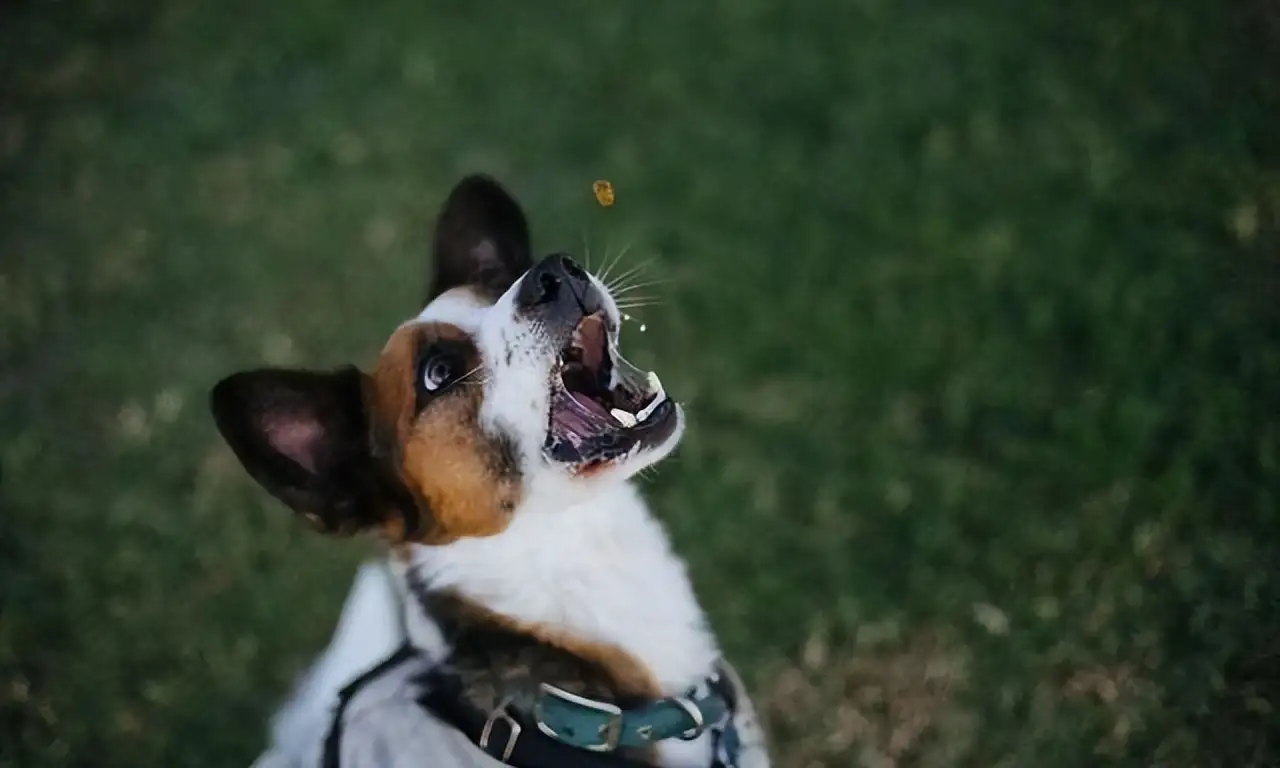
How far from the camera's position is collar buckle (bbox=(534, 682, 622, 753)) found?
5.49ft

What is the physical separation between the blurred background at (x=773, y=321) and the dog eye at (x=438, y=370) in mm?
720

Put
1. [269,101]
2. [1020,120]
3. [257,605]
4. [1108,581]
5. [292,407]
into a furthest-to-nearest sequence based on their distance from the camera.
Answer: [269,101], [1020,120], [257,605], [1108,581], [292,407]

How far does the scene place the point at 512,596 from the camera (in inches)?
67.9

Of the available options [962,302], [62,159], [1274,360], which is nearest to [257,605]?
[62,159]

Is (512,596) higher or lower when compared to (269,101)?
lower

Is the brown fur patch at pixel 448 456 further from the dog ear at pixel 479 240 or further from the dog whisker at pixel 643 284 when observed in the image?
the dog whisker at pixel 643 284

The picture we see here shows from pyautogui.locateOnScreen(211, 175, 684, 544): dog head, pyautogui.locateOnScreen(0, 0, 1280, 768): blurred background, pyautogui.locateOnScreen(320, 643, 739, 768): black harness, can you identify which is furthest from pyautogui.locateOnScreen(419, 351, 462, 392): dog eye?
pyautogui.locateOnScreen(0, 0, 1280, 768): blurred background

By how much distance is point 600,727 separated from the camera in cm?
167

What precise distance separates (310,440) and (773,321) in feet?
3.46

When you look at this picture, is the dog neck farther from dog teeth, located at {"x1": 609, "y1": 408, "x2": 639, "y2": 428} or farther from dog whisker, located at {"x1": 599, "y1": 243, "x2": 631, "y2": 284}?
dog whisker, located at {"x1": 599, "y1": 243, "x2": 631, "y2": 284}

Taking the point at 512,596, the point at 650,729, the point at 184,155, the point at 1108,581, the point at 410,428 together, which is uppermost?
the point at 184,155

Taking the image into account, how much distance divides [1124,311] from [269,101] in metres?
1.79

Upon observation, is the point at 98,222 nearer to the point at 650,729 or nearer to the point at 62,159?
the point at 62,159

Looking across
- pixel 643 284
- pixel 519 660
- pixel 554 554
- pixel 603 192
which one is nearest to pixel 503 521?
pixel 554 554
